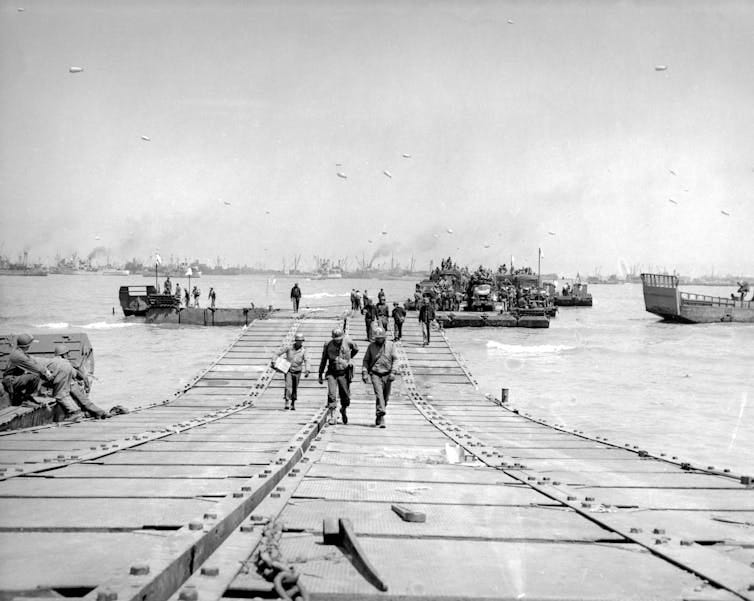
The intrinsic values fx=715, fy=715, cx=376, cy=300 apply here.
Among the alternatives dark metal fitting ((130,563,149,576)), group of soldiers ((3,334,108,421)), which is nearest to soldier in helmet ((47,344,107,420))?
group of soldiers ((3,334,108,421))

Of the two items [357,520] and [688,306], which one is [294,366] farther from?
[688,306]

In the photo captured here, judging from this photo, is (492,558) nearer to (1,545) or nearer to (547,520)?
(547,520)

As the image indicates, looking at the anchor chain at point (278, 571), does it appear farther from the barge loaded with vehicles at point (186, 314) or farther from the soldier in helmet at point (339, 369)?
the barge loaded with vehicles at point (186, 314)

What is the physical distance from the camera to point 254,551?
4074mm

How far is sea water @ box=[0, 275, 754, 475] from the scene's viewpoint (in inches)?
778

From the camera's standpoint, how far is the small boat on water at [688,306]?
224 ft

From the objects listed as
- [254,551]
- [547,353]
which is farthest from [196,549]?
[547,353]

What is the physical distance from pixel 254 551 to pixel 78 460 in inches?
152

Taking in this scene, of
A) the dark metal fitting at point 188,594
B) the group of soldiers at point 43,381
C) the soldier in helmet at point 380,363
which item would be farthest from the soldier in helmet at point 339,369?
the dark metal fitting at point 188,594

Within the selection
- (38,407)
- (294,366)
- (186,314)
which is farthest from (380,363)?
(186,314)

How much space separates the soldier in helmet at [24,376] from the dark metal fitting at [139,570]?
10.0 meters

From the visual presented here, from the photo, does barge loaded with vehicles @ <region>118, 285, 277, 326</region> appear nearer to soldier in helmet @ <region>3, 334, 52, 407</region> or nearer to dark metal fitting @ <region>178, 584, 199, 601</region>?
soldier in helmet @ <region>3, 334, 52, 407</region>

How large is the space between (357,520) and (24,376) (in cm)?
976

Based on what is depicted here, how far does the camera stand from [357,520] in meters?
4.92
